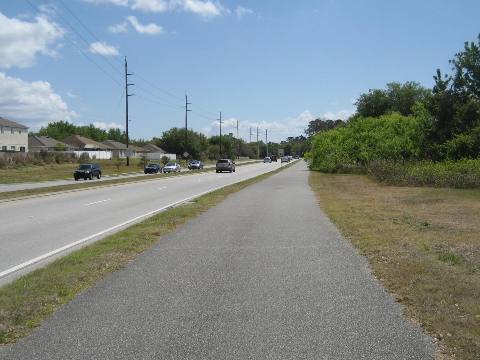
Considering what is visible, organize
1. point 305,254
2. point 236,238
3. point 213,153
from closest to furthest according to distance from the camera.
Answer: point 305,254 < point 236,238 < point 213,153

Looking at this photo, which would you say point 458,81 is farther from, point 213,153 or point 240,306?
point 213,153

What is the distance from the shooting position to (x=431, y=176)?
29781 mm

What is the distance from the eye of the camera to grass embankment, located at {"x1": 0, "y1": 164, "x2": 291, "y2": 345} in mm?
6230

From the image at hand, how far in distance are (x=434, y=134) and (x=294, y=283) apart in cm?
3461

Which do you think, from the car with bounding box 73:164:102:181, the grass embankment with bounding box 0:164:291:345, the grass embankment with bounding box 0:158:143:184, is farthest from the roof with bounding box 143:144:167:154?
the grass embankment with bounding box 0:164:291:345

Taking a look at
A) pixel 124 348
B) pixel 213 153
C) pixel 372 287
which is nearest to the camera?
pixel 124 348

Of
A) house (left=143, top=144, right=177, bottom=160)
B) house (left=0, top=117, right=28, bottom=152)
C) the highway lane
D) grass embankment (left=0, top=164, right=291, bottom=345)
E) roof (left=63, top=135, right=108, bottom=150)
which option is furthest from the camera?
house (left=143, top=144, right=177, bottom=160)

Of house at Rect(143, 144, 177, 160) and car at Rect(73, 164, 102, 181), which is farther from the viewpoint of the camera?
house at Rect(143, 144, 177, 160)

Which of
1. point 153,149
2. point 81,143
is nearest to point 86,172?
point 81,143

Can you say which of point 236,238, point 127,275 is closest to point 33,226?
point 236,238

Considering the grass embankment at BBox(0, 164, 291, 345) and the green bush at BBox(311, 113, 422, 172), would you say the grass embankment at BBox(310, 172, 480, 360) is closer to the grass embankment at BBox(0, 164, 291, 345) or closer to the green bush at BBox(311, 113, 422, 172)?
the grass embankment at BBox(0, 164, 291, 345)

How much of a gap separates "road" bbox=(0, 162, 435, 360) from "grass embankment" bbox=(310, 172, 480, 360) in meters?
0.27

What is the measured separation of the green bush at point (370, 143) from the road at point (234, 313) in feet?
115

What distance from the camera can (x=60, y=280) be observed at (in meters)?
8.14
